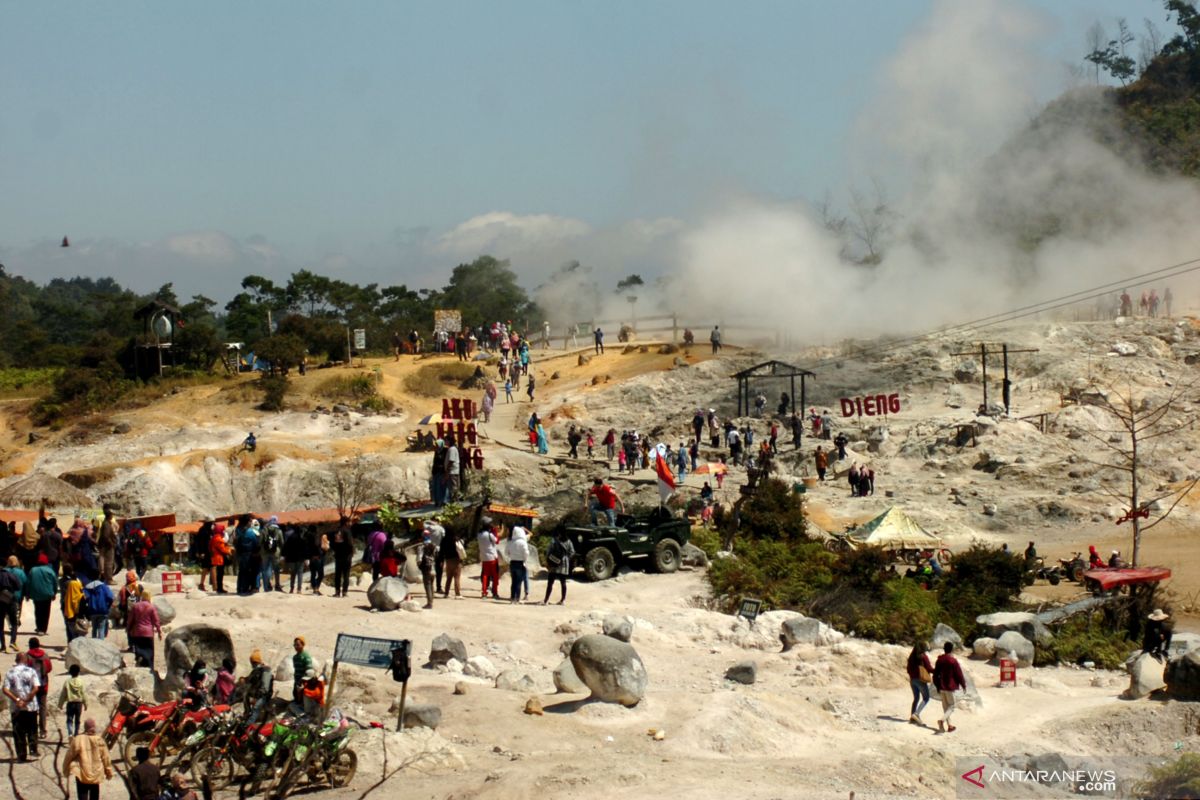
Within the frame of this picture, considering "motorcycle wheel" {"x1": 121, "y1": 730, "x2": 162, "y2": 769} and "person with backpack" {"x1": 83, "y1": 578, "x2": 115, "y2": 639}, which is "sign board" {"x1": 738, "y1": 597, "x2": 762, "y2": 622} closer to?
"person with backpack" {"x1": 83, "y1": 578, "x2": 115, "y2": 639}

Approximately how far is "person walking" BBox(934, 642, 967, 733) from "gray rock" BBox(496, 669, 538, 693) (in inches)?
183

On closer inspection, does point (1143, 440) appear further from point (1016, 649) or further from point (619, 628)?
point (619, 628)

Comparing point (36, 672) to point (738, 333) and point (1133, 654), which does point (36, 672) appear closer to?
point (1133, 654)

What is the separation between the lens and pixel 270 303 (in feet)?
258

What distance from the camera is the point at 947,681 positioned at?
15.8 m

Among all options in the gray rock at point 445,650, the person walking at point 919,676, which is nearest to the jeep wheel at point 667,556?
the gray rock at point 445,650

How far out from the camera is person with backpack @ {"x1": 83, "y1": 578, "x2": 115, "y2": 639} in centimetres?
→ 1725

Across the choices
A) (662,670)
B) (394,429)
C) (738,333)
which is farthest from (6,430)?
(662,670)

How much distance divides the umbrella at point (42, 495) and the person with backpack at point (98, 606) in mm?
16280

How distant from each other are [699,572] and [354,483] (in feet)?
42.2

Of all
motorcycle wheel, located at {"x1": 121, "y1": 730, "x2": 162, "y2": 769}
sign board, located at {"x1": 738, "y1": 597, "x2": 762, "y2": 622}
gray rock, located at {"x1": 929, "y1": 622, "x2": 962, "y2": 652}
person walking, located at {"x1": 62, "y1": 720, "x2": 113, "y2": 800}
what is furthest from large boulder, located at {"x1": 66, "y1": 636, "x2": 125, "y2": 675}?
gray rock, located at {"x1": 929, "y1": 622, "x2": 962, "y2": 652}

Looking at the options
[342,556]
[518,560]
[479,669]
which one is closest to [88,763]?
[479,669]

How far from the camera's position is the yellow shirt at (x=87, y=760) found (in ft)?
40.1

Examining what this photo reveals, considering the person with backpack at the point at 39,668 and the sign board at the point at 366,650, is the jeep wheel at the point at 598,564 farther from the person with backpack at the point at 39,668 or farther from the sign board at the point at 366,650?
the person with backpack at the point at 39,668
